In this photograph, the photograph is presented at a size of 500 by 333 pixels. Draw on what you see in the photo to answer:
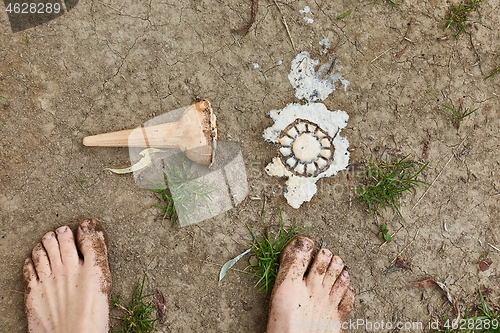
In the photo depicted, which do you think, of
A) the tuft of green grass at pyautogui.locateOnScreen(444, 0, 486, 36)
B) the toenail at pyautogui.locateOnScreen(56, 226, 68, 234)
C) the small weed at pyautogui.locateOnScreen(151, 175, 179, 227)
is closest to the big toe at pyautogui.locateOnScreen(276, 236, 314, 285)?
the small weed at pyautogui.locateOnScreen(151, 175, 179, 227)

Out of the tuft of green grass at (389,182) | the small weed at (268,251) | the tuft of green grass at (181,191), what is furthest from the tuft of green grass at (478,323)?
the tuft of green grass at (181,191)

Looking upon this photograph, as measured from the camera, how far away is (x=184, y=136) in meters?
2.56

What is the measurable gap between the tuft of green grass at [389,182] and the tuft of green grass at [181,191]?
96cm

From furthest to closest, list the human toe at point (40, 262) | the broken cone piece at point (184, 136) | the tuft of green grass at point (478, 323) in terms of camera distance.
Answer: the tuft of green grass at point (478, 323) → the human toe at point (40, 262) → the broken cone piece at point (184, 136)

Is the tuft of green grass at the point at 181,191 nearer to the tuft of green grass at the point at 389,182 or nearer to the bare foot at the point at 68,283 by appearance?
the bare foot at the point at 68,283

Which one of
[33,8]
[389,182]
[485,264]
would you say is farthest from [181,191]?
[485,264]

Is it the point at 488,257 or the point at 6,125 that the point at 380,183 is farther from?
the point at 6,125

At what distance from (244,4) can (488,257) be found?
7.17 feet

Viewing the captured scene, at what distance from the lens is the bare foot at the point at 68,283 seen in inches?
103

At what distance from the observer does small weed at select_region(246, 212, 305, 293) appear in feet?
8.94

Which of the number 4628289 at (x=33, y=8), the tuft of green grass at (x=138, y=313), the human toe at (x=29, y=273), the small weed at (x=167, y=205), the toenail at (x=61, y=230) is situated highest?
the number 4628289 at (x=33, y=8)

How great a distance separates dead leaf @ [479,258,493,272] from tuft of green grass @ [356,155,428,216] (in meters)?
0.61

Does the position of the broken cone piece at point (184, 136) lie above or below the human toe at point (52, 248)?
above

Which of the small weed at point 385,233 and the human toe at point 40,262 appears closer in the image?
the human toe at point 40,262
